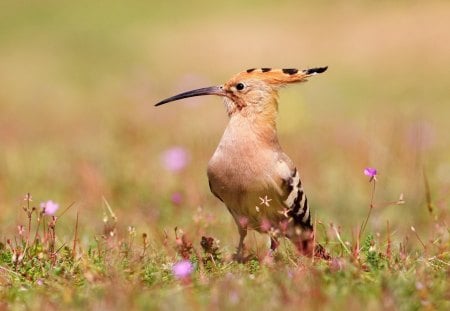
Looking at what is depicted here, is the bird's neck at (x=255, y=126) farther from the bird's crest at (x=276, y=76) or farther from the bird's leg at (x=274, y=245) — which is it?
the bird's leg at (x=274, y=245)

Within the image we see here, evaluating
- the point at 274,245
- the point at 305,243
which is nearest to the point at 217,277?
the point at 274,245

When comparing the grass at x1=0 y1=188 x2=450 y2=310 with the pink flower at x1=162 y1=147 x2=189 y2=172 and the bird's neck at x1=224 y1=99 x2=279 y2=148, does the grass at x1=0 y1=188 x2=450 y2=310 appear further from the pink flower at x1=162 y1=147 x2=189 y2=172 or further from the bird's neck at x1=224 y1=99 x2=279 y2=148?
the pink flower at x1=162 y1=147 x2=189 y2=172

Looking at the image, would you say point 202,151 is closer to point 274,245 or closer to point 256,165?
point 256,165

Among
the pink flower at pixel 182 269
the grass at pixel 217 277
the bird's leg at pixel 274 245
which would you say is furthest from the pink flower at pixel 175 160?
the pink flower at pixel 182 269

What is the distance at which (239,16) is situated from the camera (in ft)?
62.5

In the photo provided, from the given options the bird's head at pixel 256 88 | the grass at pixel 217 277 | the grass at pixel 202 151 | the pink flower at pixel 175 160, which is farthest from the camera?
the pink flower at pixel 175 160

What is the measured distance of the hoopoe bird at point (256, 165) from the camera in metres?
5.20

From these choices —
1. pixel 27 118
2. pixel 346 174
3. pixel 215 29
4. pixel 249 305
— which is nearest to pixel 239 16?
pixel 215 29

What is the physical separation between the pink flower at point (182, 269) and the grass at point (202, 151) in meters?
0.04

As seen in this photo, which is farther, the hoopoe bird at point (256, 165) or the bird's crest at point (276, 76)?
the bird's crest at point (276, 76)

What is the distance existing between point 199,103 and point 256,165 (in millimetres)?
7062

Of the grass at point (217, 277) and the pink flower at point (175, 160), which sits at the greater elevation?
the grass at point (217, 277)

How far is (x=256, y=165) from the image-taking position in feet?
17.2

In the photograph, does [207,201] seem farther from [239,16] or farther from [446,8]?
[239,16]
